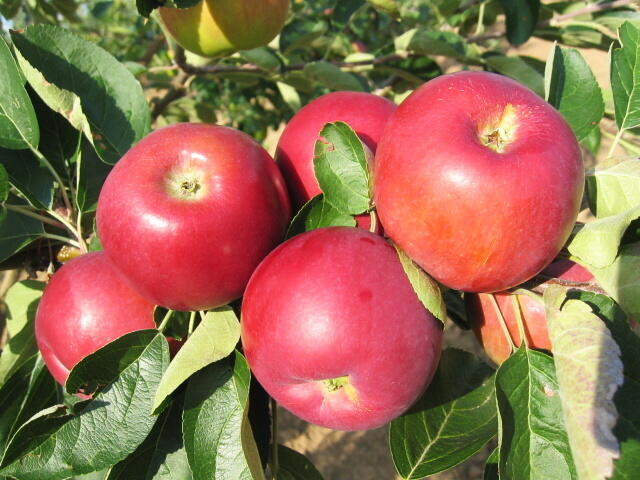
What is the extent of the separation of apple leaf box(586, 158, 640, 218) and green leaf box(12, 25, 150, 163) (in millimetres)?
899

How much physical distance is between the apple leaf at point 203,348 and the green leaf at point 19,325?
0.54 metres

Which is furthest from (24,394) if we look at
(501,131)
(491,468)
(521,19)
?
(521,19)

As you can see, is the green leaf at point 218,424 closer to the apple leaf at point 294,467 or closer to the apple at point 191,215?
the apple at point 191,215

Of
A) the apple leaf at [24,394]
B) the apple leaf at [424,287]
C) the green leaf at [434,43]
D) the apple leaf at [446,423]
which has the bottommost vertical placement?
the apple leaf at [24,394]

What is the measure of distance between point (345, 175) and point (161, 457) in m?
0.62

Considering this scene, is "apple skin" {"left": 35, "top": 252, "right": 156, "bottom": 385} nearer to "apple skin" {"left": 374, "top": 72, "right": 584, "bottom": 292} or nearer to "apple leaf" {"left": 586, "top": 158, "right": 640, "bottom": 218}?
"apple skin" {"left": 374, "top": 72, "right": 584, "bottom": 292}

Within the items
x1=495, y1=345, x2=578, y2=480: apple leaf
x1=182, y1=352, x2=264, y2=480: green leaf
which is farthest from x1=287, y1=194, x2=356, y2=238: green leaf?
x1=495, y1=345, x2=578, y2=480: apple leaf

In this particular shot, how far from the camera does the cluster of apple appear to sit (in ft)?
2.53

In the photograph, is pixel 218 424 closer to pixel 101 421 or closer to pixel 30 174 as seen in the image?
pixel 101 421

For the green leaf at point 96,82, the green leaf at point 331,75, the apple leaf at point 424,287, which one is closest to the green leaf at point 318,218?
the apple leaf at point 424,287

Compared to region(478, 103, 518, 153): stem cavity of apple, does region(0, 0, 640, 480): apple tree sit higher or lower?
lower

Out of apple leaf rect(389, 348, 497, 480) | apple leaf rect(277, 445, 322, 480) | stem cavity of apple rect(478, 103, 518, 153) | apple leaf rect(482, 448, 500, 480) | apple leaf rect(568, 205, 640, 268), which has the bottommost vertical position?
apple leaf rect(277, 445, 322, 480)

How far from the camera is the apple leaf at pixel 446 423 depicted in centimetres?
103

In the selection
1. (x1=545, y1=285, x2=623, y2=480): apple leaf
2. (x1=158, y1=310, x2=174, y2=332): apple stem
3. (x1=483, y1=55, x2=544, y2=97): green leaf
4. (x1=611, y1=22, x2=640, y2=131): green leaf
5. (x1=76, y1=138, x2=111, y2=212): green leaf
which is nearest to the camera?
(x1=545, y1=285, x2=623, y2=480): apple leaf
